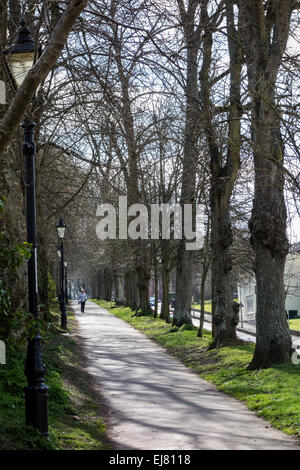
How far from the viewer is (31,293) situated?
24.8 ft

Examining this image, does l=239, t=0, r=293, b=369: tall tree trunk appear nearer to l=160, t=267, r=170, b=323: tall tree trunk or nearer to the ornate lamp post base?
the ornate lamp post base

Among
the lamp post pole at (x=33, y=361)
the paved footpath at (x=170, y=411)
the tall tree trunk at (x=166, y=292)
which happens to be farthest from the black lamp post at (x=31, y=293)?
the tall tree trunk at (x=166, y=292)

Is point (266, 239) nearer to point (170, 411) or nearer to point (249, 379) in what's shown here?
point (249, 379)

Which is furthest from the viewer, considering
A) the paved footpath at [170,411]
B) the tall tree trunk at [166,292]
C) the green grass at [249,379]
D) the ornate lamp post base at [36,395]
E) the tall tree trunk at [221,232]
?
the tall tree trunk at [166,292]

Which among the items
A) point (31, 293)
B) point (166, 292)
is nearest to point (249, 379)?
point (31, 293)

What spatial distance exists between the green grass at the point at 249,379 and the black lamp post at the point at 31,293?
3.33 meters

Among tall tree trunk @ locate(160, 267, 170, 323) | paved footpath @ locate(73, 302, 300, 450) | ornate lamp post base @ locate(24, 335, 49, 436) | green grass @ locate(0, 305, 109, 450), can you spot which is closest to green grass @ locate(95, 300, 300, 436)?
paved footpath @ locate(73, 302, 300, 450)

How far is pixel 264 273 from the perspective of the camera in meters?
13.8

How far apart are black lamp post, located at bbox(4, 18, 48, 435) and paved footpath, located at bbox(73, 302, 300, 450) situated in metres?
1.25

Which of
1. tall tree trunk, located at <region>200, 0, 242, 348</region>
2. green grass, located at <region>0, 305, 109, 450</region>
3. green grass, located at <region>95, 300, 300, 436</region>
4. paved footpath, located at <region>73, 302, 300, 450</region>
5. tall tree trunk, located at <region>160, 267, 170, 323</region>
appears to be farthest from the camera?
tall tree trunk, located at <region>160, 267, 170, 323</region>

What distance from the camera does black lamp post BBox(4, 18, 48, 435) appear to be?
7.19 meters

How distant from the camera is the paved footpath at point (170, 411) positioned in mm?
7969

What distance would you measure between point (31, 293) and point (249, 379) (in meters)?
6.55

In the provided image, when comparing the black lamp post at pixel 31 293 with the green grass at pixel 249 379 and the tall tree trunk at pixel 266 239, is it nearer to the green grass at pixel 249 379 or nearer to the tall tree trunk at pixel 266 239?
the green grass at pixel 249 379
